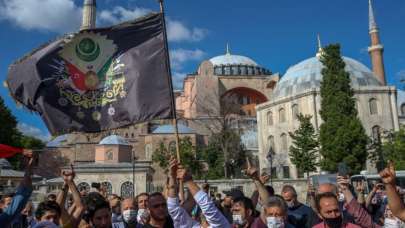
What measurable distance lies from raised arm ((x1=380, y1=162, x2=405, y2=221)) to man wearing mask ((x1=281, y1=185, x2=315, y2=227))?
1672mm

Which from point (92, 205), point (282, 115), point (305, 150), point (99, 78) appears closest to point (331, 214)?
point (92, 205)

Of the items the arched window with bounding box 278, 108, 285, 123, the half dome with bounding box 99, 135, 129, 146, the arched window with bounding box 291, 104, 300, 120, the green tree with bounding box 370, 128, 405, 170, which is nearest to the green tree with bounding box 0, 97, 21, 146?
the half dome with bounding box 99, 135, 129, 146

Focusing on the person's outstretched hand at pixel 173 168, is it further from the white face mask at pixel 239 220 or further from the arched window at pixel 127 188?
the arched window at pixel 127 188

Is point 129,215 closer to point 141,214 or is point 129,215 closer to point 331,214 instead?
point 141,214

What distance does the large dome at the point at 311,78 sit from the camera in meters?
38.9

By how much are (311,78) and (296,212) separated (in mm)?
36626

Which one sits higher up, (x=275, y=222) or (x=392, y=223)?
(x=275, y=222)

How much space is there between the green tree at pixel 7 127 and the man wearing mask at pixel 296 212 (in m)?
41.4

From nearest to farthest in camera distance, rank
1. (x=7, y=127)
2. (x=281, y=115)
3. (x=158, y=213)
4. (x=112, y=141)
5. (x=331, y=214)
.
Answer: (x=331, y=214)
(x=158, y=213)
(x=281, y=115)
(x=7, y=127)
(x=112, y=141)

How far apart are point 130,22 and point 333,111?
2449 cm

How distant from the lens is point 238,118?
5256cm

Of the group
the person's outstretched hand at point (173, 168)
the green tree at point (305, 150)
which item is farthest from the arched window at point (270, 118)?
the person's outstretched hand at point (173, 168)

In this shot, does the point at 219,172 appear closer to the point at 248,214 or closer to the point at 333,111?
the point at 333,111

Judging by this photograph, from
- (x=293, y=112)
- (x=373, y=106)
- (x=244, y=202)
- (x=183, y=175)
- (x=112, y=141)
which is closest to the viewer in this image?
(x=183, y=175)
